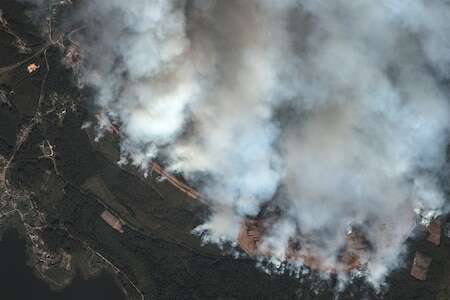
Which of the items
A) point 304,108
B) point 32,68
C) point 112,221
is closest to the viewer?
point 304,108

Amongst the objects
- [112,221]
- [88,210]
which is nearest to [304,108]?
[112,221]

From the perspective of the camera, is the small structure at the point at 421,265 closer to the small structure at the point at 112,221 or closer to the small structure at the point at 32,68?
the small structure at the point at 112,221

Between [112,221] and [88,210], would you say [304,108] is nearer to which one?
[112,221]

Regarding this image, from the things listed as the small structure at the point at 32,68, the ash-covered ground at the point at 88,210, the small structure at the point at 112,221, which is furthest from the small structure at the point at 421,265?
the small structure at the point at 32,68

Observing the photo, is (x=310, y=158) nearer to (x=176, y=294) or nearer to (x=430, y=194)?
(x=430, y=194)

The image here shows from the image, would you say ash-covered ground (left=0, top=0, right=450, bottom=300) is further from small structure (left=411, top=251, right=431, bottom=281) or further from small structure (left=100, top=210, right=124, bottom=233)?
small structure (left=411, top=251, right=431, bottom=281)

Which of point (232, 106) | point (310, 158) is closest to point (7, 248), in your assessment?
point (232, 106)
